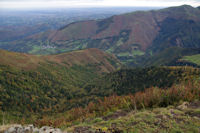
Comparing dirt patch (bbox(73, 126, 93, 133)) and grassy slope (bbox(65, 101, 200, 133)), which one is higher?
grassy slope (bbox(65, 101, 200, 133))

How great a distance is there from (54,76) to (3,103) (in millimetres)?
34678

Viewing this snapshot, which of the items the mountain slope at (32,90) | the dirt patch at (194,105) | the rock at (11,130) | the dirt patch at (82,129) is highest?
the dirt patch at (194,105)

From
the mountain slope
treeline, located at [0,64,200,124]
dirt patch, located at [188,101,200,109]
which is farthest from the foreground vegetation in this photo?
the mountain slope

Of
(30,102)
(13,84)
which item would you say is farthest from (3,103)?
(13,84)

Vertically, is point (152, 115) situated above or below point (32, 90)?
above

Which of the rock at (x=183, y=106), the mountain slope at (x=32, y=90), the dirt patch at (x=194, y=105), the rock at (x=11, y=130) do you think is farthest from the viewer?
the mountain slope at (x=32, y=90)

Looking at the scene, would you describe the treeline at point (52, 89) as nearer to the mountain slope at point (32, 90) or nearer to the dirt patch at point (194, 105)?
the mountain slope at point (32, 90)

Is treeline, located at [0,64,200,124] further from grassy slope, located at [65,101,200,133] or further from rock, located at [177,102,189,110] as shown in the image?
grassy slope, located at [65,101,200,133]

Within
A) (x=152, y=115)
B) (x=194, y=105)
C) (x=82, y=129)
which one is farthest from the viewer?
(x=194, y=105)

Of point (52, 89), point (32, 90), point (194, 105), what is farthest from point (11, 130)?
point (52, 89)

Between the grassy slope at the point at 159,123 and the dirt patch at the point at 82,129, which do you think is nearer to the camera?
the grassy slope at the point at 159,123

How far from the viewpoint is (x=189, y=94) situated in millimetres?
10086

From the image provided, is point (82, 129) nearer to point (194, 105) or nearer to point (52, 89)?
point (194, 105)

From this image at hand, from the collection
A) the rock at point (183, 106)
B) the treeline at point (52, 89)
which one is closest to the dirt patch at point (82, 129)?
the rock at point (183, 106)
